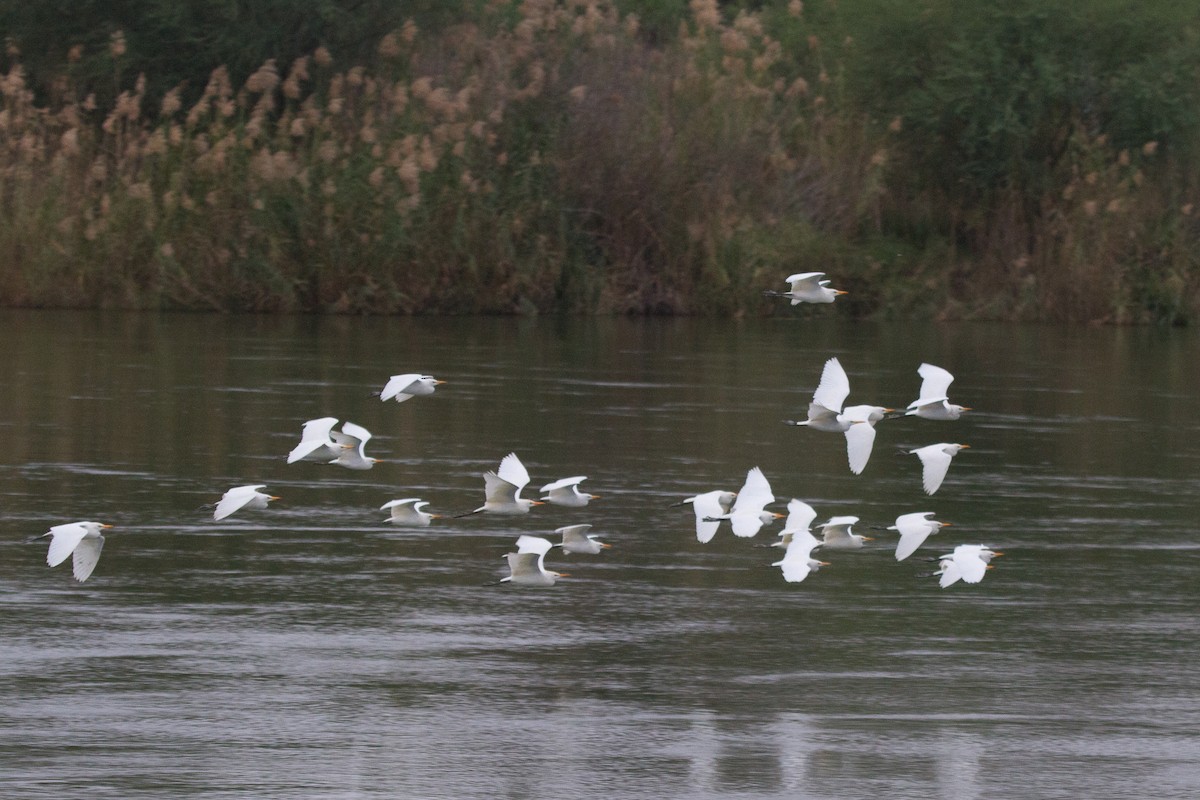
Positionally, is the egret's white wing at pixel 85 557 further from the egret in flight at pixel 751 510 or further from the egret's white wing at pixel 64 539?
the egret in flight at pixel 751 510

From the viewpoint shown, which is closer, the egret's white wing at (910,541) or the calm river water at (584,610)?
the calm river water at (584,610)

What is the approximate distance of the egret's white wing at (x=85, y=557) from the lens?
8445 mm

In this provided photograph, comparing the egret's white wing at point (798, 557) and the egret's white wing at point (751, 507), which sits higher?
the egret's white wing at point (751, 507)

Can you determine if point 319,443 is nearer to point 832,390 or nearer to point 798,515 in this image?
point 798,515

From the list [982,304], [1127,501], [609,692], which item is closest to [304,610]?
[609,692]

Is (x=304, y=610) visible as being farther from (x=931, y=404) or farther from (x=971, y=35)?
(x=971, y=35)

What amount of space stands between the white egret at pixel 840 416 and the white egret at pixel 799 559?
1.57m

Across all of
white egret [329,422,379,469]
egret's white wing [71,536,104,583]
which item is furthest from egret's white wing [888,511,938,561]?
egret's white wing [71,536,104,583]

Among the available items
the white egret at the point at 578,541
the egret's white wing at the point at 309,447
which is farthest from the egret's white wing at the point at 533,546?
the egret's white wing at the point at 309,447

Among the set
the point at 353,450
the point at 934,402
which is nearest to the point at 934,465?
the point at 934,402

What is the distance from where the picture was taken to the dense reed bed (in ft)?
76.9

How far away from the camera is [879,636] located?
814 centimetres

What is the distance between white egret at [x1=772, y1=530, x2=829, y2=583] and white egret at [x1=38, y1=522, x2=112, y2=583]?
2646 mm

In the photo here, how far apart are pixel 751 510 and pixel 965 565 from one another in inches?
44.0
